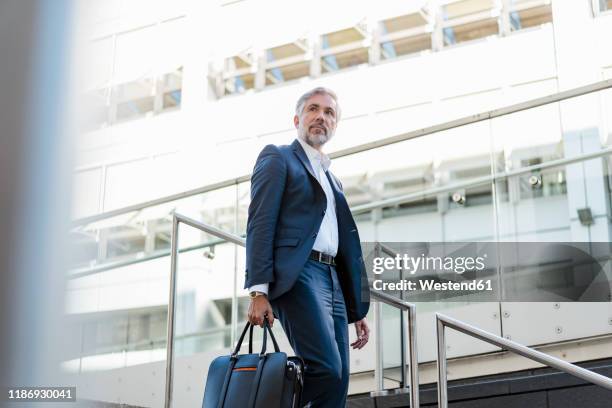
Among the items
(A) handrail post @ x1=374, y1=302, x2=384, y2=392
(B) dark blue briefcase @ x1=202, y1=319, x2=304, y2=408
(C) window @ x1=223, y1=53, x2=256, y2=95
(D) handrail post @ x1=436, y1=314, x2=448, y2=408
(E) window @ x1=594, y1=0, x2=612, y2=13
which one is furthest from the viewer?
(C) window @ x1=223, y1=53, x2=256, y2=95

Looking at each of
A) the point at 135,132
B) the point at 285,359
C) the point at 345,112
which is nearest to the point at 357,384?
the point at 285,359

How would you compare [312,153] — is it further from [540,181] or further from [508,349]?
[540,181]

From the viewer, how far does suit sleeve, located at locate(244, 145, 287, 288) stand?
87.2 inches

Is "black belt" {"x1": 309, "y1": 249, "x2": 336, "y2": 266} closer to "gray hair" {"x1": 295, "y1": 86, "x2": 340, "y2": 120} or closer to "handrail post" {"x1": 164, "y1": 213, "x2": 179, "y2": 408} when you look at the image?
"gray hair" {"x1": 295, "y1": 86, "x2": 340, "y2": 120}

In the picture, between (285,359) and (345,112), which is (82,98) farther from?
(345,112)

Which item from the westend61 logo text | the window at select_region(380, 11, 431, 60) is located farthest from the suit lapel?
the window at select_region(380, 11, 431, 60)

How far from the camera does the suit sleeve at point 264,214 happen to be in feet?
7.27

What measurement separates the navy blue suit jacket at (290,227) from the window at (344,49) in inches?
549

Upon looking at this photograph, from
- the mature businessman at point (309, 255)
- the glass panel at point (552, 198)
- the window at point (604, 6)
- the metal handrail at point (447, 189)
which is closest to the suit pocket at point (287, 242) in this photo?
the mature businessman at point (309, 255)

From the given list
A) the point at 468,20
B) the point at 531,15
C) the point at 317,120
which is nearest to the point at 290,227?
the point at 317,120

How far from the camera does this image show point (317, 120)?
249 cm

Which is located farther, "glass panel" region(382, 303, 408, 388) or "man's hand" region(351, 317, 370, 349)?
"glass panel" region(382, 303, 408, 388)

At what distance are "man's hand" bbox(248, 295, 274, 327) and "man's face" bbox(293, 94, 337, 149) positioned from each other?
55 centimetres

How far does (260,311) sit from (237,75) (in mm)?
14965
